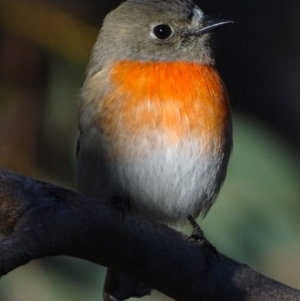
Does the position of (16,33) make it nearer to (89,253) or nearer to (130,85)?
(130,85)

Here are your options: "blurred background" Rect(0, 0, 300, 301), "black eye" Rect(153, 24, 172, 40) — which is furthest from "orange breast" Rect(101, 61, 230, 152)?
"blurred background" Rect(0, 0, 300, 301)

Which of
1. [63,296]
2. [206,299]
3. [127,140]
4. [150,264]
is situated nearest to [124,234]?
[150,264]

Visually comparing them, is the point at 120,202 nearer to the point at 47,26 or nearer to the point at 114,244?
the point at 114,244

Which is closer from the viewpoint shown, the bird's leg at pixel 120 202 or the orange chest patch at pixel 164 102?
the bird's leg at pixel 120 202

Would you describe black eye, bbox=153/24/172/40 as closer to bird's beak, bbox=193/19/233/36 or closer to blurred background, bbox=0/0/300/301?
bird's beak, bbox=193/19/233/36

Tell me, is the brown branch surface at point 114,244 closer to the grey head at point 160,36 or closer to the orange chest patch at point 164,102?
the orange chest patch at point 164,102

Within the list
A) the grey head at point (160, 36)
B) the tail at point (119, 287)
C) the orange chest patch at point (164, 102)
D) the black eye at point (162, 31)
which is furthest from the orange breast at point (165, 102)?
the tail at point (119, 287)

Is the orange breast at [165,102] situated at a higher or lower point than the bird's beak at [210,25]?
lower
